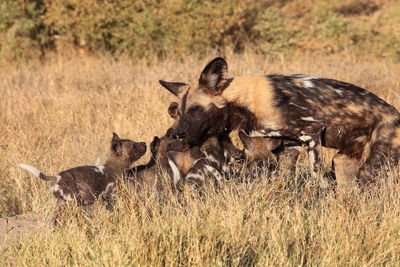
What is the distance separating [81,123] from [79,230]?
4.26m

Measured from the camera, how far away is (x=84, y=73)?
11.8m

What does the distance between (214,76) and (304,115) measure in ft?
2.65

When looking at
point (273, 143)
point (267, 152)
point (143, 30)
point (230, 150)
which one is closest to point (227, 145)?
point (230, 150)

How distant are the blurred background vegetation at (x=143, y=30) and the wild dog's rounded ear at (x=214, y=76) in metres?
7.46

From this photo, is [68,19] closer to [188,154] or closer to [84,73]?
[84,73]

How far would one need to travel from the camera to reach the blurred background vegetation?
561 inches

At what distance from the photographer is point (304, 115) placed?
569cm

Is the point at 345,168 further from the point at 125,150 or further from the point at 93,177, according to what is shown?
the point at 93,177

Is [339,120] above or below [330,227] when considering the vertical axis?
above

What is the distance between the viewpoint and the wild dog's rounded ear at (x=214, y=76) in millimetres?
5910

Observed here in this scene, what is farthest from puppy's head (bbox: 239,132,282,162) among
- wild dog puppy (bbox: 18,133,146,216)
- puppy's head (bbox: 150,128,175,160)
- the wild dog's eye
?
wild dog puppy (bbox: 18,133,146,216)

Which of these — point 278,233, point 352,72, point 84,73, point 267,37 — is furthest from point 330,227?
point 267,37

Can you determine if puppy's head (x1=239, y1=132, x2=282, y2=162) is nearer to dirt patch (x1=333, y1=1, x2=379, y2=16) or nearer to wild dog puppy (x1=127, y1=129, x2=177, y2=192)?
wild dog puppy (x1=127, y1=129, x2=177, y2=192)

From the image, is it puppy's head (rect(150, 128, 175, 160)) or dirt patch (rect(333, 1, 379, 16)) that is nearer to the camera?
puppy's head (rect(150, 128, 175, 160))
